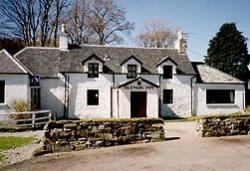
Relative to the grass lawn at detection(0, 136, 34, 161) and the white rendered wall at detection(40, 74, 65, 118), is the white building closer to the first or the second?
the white rendered wall at detection(40, 74, 65, 118)

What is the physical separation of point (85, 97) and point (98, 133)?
17.9 metres

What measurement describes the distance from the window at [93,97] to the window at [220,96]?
11037mm

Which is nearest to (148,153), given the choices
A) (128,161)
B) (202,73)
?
(128,161)

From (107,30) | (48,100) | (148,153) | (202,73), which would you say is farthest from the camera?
(107,30)

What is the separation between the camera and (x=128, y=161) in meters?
11.0

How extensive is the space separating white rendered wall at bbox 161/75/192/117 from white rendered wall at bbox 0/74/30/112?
12.8 metres

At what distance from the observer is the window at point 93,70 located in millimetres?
31625

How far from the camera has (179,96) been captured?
109 feet

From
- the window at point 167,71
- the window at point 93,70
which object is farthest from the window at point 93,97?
the window at point 167,71

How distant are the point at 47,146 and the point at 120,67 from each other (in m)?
20.3

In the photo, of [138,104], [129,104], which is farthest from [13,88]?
[138,104]

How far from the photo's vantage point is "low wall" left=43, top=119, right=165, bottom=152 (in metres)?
13.0

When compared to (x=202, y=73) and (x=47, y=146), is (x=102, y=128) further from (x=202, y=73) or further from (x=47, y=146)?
(x=202, y=73)

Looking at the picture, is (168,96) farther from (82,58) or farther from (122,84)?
(82,58)
